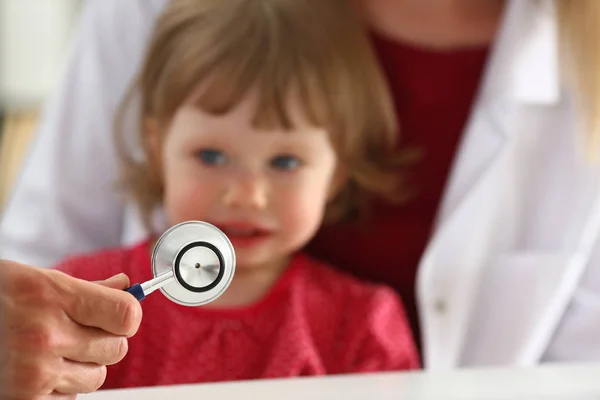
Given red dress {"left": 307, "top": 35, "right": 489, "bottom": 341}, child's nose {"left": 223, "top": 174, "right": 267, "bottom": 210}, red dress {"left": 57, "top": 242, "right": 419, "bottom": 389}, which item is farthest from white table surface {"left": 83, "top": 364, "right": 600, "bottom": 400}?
red dress {"left": 307, "top": 35, "right": 489, "bottom": 341}

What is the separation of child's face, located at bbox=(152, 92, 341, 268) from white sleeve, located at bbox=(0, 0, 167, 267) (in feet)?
0.63

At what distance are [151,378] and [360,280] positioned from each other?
32 cm

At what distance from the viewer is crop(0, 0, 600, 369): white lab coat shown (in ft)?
2.54

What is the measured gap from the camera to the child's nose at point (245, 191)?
594 millimetres

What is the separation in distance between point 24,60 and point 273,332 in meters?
0.27

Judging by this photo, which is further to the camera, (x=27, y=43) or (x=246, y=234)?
(x=246, y=234)

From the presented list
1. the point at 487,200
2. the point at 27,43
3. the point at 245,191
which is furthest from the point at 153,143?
the point at 487,200

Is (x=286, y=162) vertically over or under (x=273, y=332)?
over

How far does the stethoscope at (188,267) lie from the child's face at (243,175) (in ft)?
0.52

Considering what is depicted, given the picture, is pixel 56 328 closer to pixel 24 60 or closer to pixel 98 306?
pixel 98 306

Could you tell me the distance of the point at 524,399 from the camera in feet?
1.61

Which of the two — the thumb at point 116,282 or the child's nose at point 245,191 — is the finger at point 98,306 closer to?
the thumb at point 116,282

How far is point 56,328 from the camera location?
0.38m

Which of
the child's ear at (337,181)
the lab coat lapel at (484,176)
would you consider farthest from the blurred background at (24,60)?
the lab coat lapel at (484,176)
